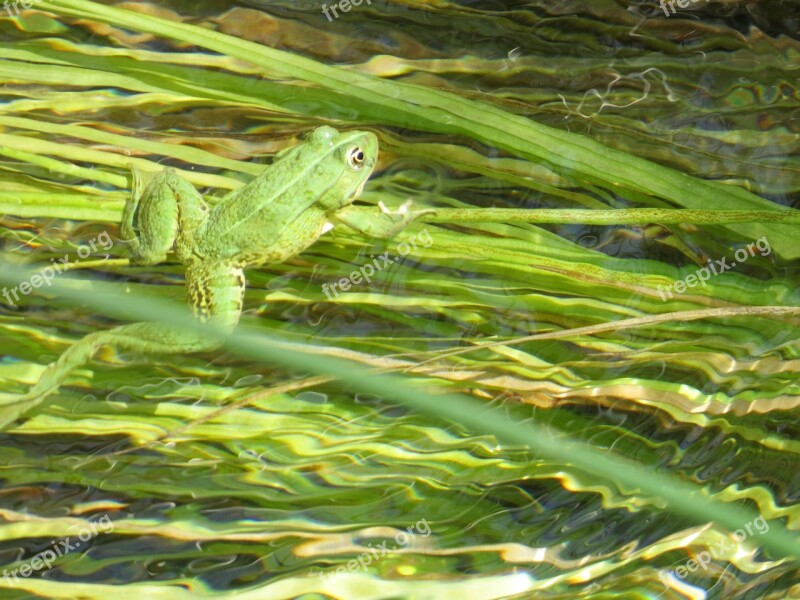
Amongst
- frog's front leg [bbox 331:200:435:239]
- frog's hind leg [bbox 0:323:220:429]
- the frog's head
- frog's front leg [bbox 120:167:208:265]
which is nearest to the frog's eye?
the frog's head

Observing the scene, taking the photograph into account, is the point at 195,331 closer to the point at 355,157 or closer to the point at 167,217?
the point at 167,217

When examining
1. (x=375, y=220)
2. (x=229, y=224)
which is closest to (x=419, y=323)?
(x=375, y=220)

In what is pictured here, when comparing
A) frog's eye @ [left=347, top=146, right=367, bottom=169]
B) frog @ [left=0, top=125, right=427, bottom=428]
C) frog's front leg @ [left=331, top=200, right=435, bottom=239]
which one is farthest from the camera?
frog's front leg @ [left=331, top=200, right=435, bottom=239]

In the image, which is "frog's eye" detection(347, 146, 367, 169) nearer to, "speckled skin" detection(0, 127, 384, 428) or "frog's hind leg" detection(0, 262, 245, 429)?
"speckled skin" detection(0, 127, 384, 428)

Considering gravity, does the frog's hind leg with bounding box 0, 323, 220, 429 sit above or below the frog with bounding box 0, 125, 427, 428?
below

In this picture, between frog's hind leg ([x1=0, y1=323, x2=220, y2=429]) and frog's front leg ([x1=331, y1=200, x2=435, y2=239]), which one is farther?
frog's front leg ([x1=331, y1=200, x2=435, y2=239])

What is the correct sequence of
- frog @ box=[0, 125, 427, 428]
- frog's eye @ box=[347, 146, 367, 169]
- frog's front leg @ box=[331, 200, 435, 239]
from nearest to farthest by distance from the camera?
1. frog @ box=[0, 125, 427, 428]
2. frog's eye @ box=[347, 146, 367, 169]
3. frog's front leg @ box=[331, 200, 435, 239]

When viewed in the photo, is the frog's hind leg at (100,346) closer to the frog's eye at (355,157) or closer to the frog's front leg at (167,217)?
the frog's front leg at (167,217)

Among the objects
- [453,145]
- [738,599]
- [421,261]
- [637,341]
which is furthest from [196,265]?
[738,599]
